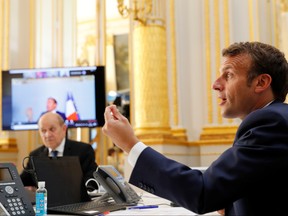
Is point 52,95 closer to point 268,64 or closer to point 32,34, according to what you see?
point 32,34

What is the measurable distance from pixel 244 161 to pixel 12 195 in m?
1.08

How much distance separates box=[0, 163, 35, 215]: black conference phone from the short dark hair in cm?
109

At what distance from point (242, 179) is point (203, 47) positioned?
473 centimetres

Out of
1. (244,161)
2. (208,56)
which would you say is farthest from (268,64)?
(208,56)

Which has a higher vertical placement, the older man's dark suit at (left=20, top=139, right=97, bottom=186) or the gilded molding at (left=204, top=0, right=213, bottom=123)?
the gilded molding at (left=204, top=0, right=213, bottom=123)

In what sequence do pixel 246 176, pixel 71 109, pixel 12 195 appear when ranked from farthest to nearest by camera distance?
1. pixel 71 109
2. pixel 12 195
3. pixel 246 176

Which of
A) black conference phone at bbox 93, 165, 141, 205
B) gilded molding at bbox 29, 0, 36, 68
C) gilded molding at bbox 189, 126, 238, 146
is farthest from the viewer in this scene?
gilded molding at bbox 29, 0, 36, 68

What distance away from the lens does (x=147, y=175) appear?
4.89 feet

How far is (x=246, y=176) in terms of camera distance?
1380 millimetres

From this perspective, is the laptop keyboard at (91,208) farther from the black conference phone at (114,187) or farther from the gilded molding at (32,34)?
the gilded molding at (32,34)

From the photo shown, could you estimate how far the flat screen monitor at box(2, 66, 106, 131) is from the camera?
20.7 feet

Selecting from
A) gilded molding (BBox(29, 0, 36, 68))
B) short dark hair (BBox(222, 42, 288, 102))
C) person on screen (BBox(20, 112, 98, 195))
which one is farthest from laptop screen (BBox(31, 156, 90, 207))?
gilded molding (BBox(29, 0, 36, 68))

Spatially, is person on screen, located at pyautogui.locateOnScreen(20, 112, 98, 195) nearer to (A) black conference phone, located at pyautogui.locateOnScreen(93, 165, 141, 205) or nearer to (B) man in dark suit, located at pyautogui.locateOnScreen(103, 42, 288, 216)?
(A) black conference phone, located at pyautogui.locateOnScreen(93, 165, 141, 205)

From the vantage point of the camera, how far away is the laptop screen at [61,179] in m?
2.43
